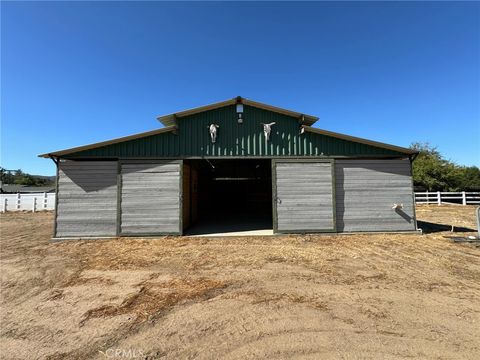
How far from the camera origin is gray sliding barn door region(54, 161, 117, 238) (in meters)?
9.23

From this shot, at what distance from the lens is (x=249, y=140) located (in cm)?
978

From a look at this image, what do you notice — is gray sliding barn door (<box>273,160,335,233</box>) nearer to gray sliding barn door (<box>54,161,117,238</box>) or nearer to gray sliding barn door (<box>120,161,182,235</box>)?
gray sliding barn door (<box>120,161,182,235</box>)

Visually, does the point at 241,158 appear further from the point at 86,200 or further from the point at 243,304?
the point at 243,304

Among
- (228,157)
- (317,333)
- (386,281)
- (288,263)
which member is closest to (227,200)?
(228,157)

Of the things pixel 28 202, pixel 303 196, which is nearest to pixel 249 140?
pixel 303 196

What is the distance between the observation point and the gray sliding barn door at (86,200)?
9.23m

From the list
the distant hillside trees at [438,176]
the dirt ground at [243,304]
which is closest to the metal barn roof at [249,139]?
the dirt ground at [243,304]

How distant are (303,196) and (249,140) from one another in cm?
299

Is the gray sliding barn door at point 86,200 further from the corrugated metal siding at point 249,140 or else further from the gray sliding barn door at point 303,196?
the gray sliding barn door at point 303,196

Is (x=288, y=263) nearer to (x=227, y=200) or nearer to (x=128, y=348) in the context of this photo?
(x=128, y=348)

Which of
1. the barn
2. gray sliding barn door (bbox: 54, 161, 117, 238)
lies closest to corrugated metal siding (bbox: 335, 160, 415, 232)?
the barn

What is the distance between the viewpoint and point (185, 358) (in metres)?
2.62

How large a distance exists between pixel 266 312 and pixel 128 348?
1791mm

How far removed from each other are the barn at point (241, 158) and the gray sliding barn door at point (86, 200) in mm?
34
